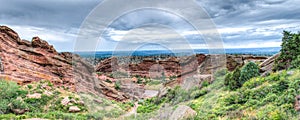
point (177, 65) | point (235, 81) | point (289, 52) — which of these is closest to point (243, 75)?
point (235, 81)

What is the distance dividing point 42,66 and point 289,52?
2251 centimetres

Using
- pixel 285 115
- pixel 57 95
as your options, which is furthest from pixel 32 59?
pixel 285 115

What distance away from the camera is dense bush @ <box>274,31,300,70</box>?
16625 mm

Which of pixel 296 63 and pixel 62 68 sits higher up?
pixel 296 63

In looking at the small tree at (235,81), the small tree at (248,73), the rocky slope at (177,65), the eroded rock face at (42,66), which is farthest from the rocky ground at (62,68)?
the small tree at (235,81)

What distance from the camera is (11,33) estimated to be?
2542 centimetres

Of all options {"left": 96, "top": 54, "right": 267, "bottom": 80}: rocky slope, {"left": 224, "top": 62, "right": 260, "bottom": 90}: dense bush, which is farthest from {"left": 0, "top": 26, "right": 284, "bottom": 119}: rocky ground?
{"left": 224, "top": 62, "right": 260, "bottom": 90}: dense bush

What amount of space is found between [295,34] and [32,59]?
23.6m

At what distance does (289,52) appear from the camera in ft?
55.5

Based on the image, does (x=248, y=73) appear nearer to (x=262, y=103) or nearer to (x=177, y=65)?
(x=262, y=103)

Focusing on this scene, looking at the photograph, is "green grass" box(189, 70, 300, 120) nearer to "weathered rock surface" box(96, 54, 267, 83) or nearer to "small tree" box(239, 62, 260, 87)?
"small tree" box(239, 62, 260, 87)

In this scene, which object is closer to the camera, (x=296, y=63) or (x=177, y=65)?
(x=296, y=63)

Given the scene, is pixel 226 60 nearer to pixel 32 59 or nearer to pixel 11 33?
pixel 32 59

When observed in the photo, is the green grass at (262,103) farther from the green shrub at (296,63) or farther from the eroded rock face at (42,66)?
the eroded rock face at (42,66)
